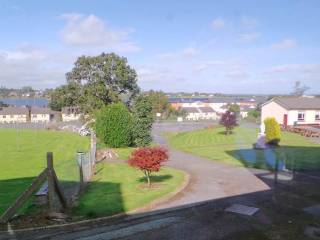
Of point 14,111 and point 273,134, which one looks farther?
point 14,111

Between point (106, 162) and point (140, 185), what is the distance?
9.03 metres

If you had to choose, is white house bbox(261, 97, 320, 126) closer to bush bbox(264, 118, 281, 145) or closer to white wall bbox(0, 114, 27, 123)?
bush bbox(264, 118, 281, 145)

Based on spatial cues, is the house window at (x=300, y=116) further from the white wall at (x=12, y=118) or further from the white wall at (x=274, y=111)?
the white wall at (x=12, y=118)

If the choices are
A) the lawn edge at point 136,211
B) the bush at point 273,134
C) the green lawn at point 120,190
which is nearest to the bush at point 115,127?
the green lawn at point 120,190

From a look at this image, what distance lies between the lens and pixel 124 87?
212ft

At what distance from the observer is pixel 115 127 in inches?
1460

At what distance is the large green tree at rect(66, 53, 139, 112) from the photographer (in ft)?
204

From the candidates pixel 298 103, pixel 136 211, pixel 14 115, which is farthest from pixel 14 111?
pixel 136 211

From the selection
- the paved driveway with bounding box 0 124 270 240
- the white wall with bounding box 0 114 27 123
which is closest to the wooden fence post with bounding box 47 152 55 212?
the paved driveway with bounding box 0 124 270 240

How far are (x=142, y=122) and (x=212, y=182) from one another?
64.6 ft

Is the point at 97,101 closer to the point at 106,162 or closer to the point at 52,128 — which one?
the point at 52,128

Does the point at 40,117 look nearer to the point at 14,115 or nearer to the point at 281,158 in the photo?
the point at 14,115

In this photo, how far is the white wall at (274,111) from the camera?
56.2 metres

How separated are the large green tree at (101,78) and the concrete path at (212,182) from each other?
1519 inches
